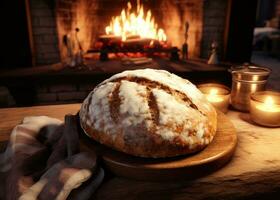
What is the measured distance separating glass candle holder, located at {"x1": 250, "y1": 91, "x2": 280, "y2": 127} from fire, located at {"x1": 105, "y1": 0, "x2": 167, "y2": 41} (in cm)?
274

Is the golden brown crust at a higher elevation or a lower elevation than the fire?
lower

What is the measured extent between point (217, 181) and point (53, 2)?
2634mm

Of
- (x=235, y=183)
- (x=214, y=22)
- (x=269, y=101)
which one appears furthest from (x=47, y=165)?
(x=214, y=22)

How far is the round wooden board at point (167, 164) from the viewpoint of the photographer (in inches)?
29.9

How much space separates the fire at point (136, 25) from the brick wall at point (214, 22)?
0.75 m

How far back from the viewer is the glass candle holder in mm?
1110

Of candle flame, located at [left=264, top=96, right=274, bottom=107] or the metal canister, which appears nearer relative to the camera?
candle flame, located at [left=264, top=96, right=274, bottom=107]

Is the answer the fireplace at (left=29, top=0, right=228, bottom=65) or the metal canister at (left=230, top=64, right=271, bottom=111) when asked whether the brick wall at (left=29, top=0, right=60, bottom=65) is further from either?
the metal canister at (left=230, top=64, right=271, bottom=111)

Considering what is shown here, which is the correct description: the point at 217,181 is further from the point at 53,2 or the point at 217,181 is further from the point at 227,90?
the point at 53,2

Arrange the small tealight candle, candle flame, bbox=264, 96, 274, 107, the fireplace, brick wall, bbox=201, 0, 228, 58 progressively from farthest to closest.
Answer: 1. brick wall, bbox=201, 0, 228, 58
2. the fireplace
3. the small tealight candle
4. candle flame, bbox=264, 96, 274, 107

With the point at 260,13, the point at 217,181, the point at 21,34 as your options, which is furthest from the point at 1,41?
the point at 260,13

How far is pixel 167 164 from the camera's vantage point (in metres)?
0.76

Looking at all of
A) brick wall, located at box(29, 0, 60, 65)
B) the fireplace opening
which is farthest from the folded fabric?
brick wall, located at box(29, 0, 60, 65)

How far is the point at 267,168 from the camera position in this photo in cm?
85
